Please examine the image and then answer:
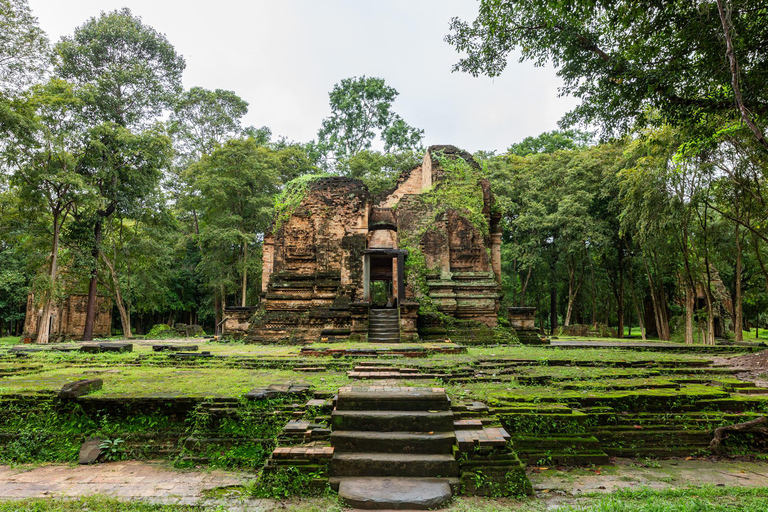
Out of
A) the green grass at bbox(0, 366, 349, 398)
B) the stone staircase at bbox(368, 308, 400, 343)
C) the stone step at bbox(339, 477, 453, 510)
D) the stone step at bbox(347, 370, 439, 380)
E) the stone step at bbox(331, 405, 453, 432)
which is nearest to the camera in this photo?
the stone step at bbox(339, 477, 453, 510)

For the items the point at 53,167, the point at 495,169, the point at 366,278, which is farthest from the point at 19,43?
the point at 495,169

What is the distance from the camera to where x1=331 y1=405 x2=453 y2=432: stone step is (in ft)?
14.9

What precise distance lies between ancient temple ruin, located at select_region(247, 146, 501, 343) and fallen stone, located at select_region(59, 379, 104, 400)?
755 cm

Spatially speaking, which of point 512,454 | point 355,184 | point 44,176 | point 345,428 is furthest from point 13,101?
point 512,454

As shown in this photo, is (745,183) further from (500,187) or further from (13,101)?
(13,101)

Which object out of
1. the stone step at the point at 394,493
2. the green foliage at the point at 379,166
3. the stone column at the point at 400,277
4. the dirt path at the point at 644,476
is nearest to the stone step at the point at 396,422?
the stone step at the point at 394,493

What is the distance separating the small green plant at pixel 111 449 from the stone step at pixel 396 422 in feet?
8.35

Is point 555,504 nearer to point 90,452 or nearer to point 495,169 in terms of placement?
point 90,452

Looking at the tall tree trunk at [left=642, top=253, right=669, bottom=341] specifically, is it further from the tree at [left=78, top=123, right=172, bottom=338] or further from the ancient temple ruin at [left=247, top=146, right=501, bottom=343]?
the tree at [left=78, top=123, right=172, bottom=338]

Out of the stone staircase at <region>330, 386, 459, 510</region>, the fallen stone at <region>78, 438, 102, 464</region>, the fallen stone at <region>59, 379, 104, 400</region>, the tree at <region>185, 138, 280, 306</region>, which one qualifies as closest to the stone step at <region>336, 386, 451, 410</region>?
the stone staircase at <region>330, 386, 459, 510</region>

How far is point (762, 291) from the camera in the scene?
24.5 m

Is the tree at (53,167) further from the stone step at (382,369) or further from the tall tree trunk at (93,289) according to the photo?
the stone step at (382,369)

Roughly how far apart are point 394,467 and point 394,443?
0.28m

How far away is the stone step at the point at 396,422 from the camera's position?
453 cm
